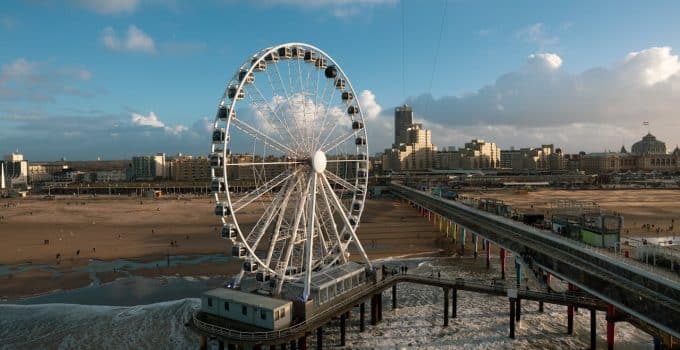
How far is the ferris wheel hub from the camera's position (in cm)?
2594

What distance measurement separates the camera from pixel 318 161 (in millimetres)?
26172

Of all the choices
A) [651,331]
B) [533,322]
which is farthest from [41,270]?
[651,331]

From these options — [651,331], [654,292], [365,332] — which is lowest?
[365,332]

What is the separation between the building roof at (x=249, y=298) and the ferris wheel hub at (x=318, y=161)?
7245mm

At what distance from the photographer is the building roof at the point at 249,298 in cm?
2262

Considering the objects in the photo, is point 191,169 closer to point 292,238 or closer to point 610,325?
point 292,238

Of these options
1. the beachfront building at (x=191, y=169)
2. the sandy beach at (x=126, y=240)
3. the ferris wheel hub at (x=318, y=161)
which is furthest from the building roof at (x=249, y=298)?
the beachfront building at (x=191, y=169)

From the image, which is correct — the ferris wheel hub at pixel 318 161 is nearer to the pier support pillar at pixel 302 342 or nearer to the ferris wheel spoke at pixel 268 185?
the ferris wheel spoke at pixel 268 185

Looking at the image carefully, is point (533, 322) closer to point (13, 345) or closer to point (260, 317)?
point (260, 317)

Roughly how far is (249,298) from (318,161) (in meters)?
8.10

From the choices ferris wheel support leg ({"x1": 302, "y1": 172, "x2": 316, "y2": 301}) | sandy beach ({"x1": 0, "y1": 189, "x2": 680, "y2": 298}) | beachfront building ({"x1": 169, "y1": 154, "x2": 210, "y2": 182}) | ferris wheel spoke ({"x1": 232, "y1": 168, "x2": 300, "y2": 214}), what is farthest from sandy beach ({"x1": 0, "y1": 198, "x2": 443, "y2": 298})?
beachfront building ({"x1": 169, "y1": 154, "x2": 210, "y2": 182})

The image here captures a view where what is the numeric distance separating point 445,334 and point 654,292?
11789mm

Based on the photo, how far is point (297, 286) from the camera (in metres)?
24.6

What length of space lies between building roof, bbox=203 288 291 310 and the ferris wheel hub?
7.24m
